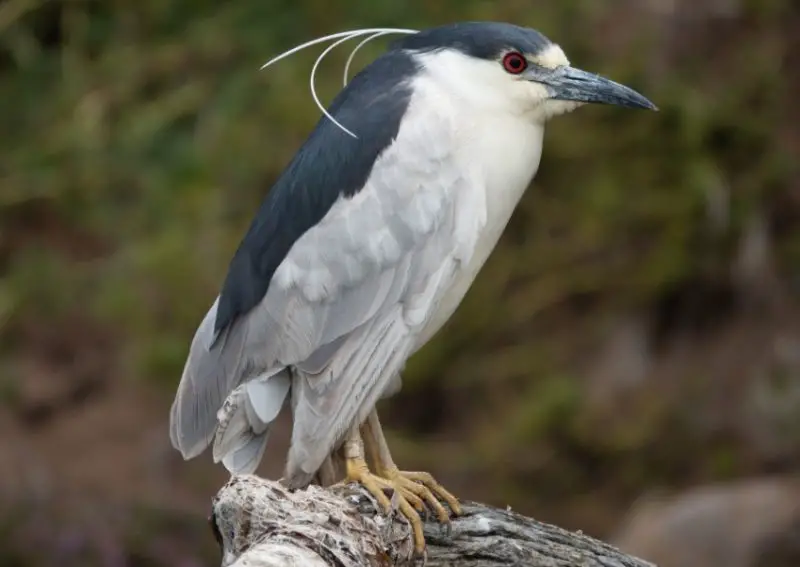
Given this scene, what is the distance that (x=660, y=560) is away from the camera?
4.69 m

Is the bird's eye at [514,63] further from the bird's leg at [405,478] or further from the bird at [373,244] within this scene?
the bird's leg at [405,478]

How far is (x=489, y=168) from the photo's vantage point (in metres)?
3.10

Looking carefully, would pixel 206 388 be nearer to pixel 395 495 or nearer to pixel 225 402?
pixel 225 402

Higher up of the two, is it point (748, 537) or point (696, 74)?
point (696, 74)

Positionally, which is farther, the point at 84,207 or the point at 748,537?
the point at 84,207

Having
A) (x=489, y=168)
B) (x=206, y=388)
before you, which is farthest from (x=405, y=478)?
(x=489, y=168)

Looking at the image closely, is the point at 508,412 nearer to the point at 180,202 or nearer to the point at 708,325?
the point at 708,325

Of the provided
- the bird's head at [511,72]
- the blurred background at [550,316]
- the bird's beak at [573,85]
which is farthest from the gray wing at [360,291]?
the blurred background at [550,316]

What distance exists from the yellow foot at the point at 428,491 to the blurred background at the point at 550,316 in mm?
1941

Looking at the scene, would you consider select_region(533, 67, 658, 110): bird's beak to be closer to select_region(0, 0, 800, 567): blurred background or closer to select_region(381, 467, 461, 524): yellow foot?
select_region(381, 467, 461, 524): yellow foot

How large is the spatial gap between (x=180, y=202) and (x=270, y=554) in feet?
12.7

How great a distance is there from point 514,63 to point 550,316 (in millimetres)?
2712

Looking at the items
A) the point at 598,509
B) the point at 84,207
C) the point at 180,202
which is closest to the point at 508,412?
the point at 598,509

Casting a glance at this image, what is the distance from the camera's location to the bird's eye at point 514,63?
3.17 metres
